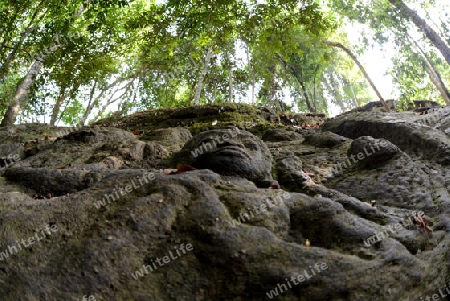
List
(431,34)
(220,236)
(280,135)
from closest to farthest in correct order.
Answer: (220,236) → (280,135) → (431,34)

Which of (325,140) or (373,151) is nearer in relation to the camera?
(373,151)

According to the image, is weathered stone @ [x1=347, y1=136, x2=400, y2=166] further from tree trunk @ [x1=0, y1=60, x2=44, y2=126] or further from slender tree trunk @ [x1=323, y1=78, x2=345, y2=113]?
slender tree trunk @ [x1=323, y1=78, x2=345, y2=113]

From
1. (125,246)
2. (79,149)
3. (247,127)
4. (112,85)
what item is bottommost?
(125,246)

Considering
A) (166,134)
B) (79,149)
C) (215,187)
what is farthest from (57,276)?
(166,134)

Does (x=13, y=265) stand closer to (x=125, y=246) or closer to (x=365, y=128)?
(x=125, y=246)

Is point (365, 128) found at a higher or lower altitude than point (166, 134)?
lower

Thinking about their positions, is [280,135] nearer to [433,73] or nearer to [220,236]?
[220,236]

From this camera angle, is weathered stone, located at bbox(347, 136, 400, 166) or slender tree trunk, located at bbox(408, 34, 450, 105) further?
slender tree trunk, located at bbox(408, 34, 450, 105)

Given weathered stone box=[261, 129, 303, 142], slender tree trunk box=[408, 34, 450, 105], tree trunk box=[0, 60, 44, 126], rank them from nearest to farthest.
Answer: weathered stone box=[261, 129, 303, 142]
tree trunk box=[0, 60, 44, 126]
slender tree trunk box=[408, 34, 450, 105]

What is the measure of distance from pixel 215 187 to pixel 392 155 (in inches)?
120

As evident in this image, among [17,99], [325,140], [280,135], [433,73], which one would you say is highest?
[17,99]

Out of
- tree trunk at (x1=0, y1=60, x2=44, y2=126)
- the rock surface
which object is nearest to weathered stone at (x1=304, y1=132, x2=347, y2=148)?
the rock surface

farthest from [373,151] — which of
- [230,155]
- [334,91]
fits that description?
[334,91]

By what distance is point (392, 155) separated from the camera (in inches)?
191
